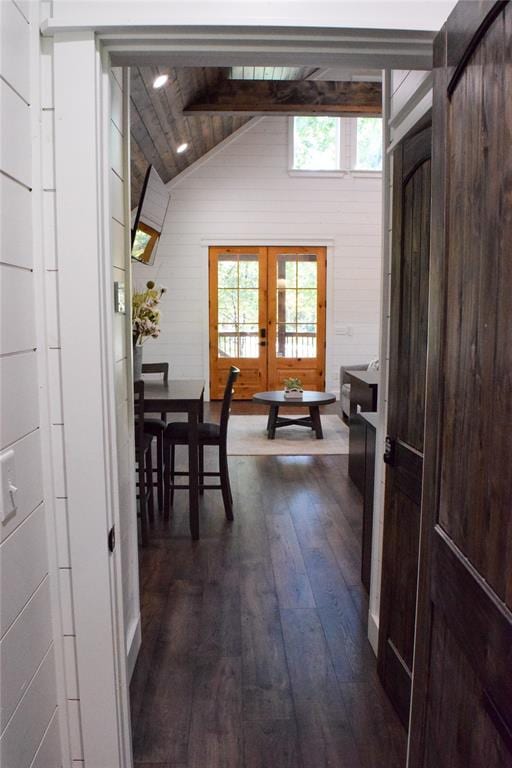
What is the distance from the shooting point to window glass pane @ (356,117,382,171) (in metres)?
8.31

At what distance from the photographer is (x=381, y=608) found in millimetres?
2084

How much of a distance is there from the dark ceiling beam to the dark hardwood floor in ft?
15.5

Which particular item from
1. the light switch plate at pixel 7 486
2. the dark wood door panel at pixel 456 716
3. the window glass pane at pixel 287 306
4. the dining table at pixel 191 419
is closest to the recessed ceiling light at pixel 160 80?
the dining table at pixel 191 419

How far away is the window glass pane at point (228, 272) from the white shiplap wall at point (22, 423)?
291 inches

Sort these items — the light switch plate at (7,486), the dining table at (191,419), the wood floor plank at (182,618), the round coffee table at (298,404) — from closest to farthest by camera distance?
1. the light switch plate at (7,486)
2. the wood floor plank at (182,618)
3. the dining table at (191,419)
4. the round coffee table at (298,404)

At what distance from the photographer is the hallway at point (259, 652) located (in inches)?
70.1

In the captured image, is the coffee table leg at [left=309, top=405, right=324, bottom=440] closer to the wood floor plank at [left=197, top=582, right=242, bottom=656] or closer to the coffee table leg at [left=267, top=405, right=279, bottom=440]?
the coffee table leg at [left=267, top=405, right=279, bottom=440]

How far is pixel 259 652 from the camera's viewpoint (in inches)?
89.6

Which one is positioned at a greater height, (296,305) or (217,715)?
(296,305)

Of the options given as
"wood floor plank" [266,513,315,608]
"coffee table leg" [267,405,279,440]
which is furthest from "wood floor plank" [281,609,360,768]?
"coffee table leg" [267,405,279,440]

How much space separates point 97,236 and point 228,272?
738 cm

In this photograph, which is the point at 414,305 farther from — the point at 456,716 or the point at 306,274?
the point at 306,274

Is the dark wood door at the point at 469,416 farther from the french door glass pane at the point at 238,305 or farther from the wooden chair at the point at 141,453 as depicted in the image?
the french door glass pane at the point at 238,305

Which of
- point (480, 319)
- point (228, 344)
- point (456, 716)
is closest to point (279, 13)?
point (480, 319)
